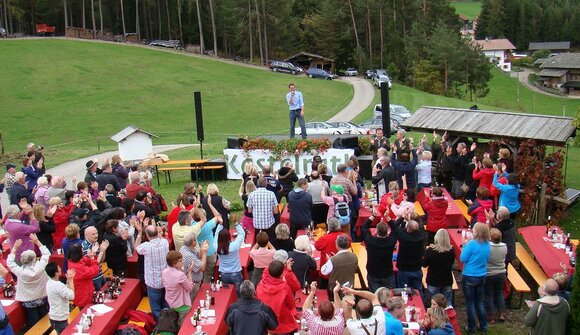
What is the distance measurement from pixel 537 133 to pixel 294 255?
27.4 ft

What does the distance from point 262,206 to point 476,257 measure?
4.08 metres

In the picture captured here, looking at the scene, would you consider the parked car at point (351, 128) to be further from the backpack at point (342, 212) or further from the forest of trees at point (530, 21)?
the forest of trees at point (530, 21)

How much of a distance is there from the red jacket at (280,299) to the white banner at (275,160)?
8.59 m

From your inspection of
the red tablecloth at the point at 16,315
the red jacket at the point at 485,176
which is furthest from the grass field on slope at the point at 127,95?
the red jacket at the point at 485,176

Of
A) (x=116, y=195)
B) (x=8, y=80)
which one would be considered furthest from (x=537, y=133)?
(x=8, y=80)

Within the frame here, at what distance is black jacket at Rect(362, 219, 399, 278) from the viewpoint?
355 inches

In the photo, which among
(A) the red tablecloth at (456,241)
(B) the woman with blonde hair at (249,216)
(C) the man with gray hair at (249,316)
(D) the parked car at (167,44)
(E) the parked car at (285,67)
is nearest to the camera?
(C) the man with gray hair at (249,316)

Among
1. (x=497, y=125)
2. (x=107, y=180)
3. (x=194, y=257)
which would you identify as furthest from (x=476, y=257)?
(x=107, y=180)

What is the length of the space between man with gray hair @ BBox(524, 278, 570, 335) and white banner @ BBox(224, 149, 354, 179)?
881 cm

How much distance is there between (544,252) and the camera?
421 inches

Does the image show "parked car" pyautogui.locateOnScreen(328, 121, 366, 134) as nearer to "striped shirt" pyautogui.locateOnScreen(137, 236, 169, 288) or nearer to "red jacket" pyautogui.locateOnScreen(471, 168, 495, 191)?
"red jacket" pyautogui.locateOnScreen(471, 168, 495, 191)

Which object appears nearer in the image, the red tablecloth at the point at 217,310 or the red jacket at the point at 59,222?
the red tablecloth at the point at 217,310

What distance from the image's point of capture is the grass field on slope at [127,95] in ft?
127

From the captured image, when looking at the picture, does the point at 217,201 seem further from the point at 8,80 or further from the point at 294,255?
the point at 8,80
